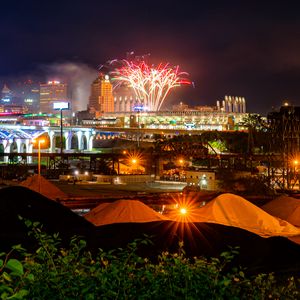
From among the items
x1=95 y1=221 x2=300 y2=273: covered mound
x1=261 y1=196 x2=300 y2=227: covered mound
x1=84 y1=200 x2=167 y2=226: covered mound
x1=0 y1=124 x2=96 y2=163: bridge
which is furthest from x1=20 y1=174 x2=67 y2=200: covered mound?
x1=0 y1=124 x2=96 y2=163: bridge

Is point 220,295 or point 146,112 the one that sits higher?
point 146,112

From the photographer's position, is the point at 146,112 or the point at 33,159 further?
the point at 146,112

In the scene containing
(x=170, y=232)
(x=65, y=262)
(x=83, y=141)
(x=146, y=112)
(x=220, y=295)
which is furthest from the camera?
(x=146, y=112)

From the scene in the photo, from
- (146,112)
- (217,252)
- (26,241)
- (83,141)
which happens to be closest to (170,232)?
(217,252)

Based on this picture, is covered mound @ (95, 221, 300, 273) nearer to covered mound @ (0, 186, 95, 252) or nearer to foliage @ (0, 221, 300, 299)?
covered mound @ (0, 186, 95, 252)

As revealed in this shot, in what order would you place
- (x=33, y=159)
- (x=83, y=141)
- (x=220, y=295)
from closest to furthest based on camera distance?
(x=220, y=295), (x=33, y=159), (x=83, y=141)

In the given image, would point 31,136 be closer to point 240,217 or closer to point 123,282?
point 240,217

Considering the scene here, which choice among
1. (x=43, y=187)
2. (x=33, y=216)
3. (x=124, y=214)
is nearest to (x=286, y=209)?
(x=124, y=214)

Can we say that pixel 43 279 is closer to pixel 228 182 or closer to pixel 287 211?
pixel 287 211
